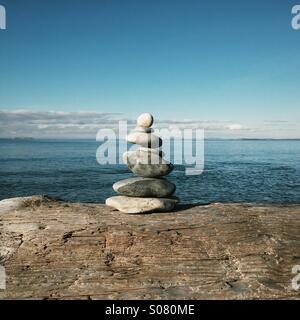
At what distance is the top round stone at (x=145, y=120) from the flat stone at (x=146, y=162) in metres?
1.00

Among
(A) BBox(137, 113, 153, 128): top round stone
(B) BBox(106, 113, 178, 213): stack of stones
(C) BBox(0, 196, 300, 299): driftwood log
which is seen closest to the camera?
(C) BBox(0, 196, 300, 299): driftwood log

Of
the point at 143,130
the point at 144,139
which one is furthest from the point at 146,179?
the point at 143,130

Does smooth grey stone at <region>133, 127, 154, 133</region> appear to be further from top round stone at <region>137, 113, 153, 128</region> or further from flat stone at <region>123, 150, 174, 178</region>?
flat stone at <region>123, 150, 174, 178</region>

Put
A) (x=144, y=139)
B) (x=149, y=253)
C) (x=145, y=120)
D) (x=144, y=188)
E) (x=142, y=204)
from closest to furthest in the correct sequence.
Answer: (x=149, y=253) → (x=142, y=204) → (x=144, y=188) → (x=145, y=120) → (x=144, y=139)

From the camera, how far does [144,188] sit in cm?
1258

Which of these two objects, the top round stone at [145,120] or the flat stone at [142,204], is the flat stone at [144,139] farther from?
the flat stone at [142,204]

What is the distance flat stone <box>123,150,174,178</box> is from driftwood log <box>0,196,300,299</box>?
5.60ft

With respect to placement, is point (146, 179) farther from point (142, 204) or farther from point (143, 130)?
point (143, 130)

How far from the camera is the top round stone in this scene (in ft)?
41.7

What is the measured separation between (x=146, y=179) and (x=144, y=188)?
39cm

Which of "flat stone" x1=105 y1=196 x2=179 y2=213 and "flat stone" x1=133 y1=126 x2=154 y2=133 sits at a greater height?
"flat stone" x1=133 y1=126 x2=154 y2=133

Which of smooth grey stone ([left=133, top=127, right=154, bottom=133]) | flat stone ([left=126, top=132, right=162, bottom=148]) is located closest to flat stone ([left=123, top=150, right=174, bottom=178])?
flat stone ([left=126, top=132, right=162, bottom=148])

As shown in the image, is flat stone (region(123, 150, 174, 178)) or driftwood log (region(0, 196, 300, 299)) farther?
flat stone (region(123, 150, 174, 178))
